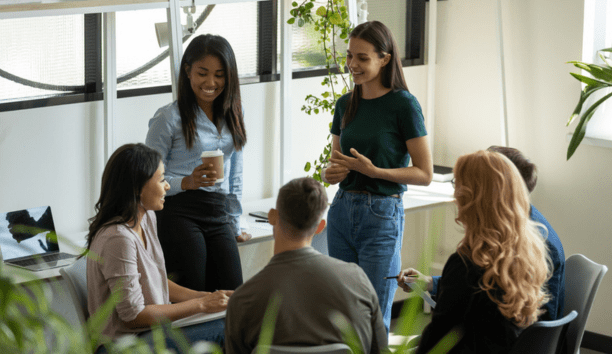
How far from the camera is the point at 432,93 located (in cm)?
447

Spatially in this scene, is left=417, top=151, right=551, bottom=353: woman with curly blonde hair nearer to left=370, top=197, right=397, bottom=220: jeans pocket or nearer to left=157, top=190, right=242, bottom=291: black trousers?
left=370, top=197, right=397, bottom=220: jeans pocket

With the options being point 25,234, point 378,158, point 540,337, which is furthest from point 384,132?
point 25,234

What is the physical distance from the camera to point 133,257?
2.08 meters

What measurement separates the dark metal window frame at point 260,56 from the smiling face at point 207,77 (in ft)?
2.44

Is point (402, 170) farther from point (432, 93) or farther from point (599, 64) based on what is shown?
point (432, 93)

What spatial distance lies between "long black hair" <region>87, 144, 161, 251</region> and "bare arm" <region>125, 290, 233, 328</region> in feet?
0.93

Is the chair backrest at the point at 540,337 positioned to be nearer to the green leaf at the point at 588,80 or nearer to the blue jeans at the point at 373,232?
the blue jeans at the point at 373,232

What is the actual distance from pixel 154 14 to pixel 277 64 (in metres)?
0.80

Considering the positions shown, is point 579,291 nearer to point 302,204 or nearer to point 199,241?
point 302,204

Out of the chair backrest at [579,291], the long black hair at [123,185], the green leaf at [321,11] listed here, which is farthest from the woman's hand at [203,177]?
the green leaf at [321,11]

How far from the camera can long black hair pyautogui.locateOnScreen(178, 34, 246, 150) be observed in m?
2.58

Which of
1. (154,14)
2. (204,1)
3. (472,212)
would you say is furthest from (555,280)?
(154,14)

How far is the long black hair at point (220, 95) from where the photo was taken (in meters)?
2.58

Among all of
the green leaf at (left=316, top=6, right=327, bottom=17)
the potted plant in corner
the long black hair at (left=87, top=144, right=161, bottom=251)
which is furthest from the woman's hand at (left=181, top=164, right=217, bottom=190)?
the potted plant in corner
